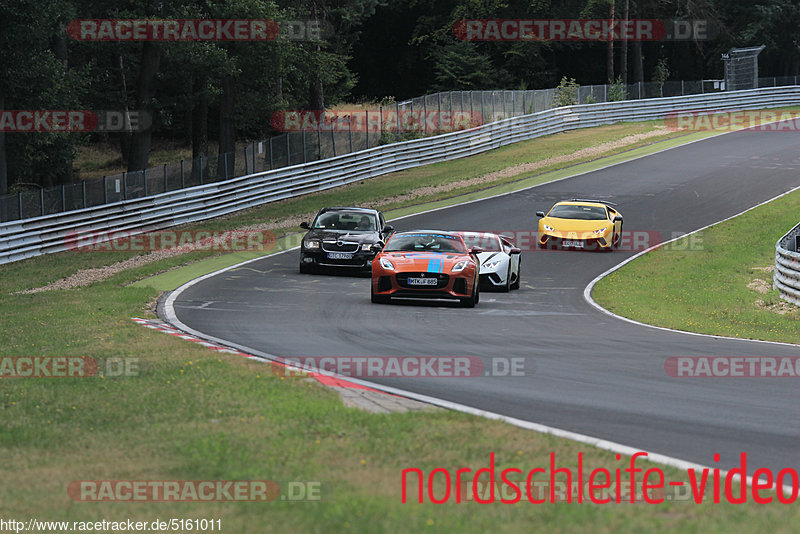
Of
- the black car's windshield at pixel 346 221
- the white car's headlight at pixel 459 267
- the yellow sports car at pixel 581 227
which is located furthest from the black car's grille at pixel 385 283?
the yellow sports car at pixel 581 227

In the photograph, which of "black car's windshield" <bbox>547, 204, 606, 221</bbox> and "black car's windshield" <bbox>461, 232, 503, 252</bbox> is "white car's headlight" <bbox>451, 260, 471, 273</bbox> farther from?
"black car's windshield" <bbox>547, 204, 606, 221</bbox>

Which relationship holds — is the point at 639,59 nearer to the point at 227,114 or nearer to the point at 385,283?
the point at 227,114

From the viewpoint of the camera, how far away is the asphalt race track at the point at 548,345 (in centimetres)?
859

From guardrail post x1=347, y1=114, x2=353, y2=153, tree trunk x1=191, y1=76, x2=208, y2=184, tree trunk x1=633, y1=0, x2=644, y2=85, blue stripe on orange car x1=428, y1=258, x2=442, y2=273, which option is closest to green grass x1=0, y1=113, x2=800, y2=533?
blue stripe on orange car x1=428, y1=258, x2=442, y2=273

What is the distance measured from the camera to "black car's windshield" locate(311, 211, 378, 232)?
24.2 m

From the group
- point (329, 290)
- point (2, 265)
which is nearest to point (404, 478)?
point (329, 290)

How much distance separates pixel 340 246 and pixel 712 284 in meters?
8.47

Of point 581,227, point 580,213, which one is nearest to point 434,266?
point 581,227

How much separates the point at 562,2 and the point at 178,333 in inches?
2432

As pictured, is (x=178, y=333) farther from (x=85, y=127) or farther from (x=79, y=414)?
(x=85, y=127)

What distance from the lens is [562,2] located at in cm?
7125

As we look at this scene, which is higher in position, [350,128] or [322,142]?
[350,128]

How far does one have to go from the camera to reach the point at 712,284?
23.1 m

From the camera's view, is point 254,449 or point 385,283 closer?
point 254,449
